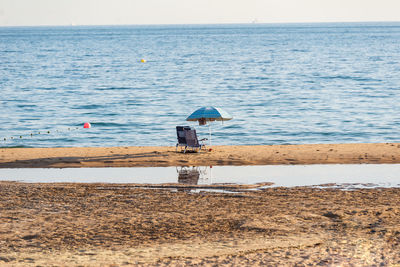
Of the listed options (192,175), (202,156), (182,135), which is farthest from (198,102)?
(192,175)

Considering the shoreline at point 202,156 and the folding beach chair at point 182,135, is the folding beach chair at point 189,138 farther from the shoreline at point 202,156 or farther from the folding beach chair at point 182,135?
the shoreline at point 202,156

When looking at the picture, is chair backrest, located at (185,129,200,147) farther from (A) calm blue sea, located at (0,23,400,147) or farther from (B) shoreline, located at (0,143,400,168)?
(A) calm blue sea, located at (0,23,400,147)

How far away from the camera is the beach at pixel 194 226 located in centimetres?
866

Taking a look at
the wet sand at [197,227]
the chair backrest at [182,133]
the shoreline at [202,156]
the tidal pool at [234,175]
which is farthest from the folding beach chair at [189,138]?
the wet sand at [197,227]

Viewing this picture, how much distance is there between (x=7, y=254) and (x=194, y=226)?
3.01 metres

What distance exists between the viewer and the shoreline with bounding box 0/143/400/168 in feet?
56.1

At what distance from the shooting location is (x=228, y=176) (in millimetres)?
14938

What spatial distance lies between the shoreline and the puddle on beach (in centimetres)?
61

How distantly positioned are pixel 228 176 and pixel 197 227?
483 cm

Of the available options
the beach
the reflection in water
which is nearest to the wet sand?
the beach

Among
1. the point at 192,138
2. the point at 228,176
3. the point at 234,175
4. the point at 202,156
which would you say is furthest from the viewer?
the point at 192,138

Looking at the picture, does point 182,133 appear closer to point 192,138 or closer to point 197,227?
point 192,138

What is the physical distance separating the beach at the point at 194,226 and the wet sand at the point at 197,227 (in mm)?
16

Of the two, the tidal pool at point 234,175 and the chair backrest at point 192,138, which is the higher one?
the chair backrest at point 192,138
